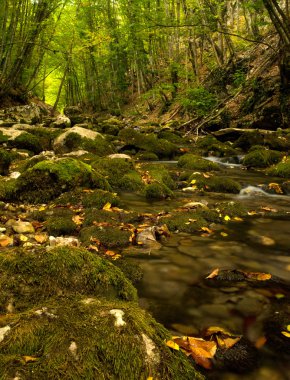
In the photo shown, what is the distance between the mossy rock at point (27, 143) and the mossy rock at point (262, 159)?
→ 6.51 m

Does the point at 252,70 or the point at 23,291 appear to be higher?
the point at 252,70

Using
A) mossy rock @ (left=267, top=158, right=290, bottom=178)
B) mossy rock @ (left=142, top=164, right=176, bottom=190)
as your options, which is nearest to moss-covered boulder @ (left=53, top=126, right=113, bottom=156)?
mossy rock @ (left=142, top=164, right=176, bottom=190)

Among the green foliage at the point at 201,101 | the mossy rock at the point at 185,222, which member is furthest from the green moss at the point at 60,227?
the green foliage at the point at 201,101

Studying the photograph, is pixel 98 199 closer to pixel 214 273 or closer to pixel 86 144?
pixel 214 273

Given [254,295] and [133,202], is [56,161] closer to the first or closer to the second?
[133,202]

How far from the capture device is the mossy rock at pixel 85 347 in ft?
5.73

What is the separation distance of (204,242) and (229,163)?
746 centimetres

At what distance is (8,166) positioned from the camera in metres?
8.29

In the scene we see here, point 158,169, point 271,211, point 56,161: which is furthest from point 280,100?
point 56,161

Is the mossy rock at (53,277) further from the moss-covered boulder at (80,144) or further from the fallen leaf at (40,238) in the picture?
the moss-covered boulder at (80,144)

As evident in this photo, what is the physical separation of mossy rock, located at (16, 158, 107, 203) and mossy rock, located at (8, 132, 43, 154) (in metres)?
5.28

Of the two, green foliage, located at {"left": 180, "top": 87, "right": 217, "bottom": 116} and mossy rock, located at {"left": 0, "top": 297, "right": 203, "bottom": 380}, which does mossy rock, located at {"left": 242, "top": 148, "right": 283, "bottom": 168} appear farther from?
mossy rock, located at {"left": 0, "top": 297, "right": 203, "bottom": 380}

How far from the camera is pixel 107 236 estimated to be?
4523mm

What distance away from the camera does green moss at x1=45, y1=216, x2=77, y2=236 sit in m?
4.73
